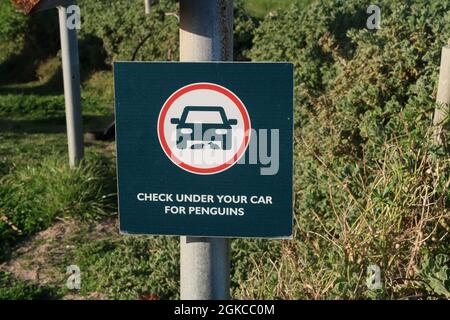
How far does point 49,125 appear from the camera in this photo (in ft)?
37.6

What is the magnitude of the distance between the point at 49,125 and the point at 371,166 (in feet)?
24.9

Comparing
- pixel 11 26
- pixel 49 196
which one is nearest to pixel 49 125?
pixel 49 196

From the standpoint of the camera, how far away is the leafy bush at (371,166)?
389 centimetres

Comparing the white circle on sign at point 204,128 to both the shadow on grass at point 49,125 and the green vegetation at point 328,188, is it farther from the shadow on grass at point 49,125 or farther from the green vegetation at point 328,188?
the shadow on grass at point 49,125

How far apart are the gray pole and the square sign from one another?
0.06m

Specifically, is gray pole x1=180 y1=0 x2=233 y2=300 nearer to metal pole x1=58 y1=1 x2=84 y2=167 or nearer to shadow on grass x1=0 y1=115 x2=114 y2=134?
metal pole x1=58 y1=1 x2=84 y2=167

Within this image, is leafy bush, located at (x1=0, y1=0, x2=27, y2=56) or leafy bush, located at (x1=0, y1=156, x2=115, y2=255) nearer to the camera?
leafy bush, located at (x1=0, y1=156, x2=115, y2=255)

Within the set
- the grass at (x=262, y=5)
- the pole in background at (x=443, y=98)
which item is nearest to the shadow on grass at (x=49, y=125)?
the grass at (x=262, y=5)

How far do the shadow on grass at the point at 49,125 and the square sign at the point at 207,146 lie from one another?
28.1 ft

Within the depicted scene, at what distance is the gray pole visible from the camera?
2361mm

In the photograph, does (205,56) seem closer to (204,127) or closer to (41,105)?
(204,127)

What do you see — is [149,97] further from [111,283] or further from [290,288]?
[111,283]

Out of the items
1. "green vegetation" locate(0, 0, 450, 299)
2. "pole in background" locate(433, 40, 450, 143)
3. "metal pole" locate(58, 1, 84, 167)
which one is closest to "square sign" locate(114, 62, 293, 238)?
"green vegetation" locate(0, 0, 450, 299)
